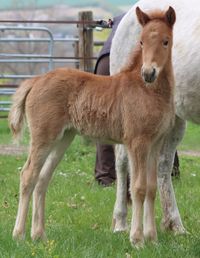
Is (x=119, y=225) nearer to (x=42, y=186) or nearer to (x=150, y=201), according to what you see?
(x=150, y=201)

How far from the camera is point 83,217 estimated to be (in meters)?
6.46

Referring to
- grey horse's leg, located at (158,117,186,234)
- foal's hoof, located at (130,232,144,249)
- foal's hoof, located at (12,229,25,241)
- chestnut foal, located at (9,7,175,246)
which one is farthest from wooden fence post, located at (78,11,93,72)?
foal's hoof, located at (130,232,144,249)

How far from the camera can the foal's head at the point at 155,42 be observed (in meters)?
4.77

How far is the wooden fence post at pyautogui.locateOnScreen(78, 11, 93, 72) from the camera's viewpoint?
13266mm

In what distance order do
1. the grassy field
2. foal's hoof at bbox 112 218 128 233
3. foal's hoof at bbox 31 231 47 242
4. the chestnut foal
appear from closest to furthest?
the grassy field
the chestnut foal
foal's hoof at bbox 31 231 47 242
foal's hoof at bbox 112 218 128 233

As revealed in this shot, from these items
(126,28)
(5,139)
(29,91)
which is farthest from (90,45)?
(29,91)

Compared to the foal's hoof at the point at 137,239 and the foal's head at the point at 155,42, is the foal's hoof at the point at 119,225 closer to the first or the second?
the foal's hoof at the point at 137,239

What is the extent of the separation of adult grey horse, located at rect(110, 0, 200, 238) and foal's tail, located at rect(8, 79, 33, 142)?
1242 mm

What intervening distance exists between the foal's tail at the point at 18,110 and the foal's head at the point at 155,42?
3.27 feet

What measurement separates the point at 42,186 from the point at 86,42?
26.6ft

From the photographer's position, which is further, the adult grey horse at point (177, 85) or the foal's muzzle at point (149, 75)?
the adult grey horse at point (177, 85)

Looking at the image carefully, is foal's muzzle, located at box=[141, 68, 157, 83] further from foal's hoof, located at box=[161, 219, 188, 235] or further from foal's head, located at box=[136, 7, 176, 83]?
foal's hoof, located at box=[161, 219, 188, 235]

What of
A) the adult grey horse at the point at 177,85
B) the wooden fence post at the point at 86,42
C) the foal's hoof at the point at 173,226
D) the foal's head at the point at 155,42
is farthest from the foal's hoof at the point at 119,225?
the wooden fence post at the point at 86,42

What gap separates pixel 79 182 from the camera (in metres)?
8.54
